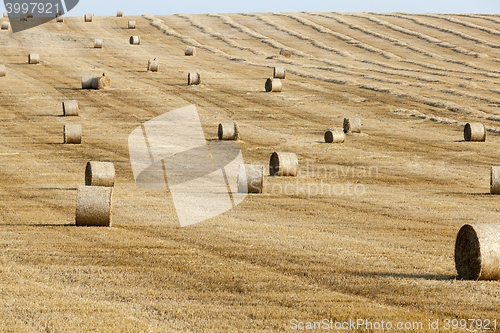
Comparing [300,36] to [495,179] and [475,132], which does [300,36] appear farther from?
[495,179]

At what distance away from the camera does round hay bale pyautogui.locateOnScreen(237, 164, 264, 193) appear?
22.6 m

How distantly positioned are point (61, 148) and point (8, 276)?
71.1 feet

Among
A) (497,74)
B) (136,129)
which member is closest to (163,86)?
(136,129)

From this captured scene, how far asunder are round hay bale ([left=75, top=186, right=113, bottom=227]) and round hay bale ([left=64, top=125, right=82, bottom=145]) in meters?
18.0

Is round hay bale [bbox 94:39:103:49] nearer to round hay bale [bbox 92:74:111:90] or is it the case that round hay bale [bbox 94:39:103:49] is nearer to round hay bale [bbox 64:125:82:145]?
round hay bale [bbox 92:74:111:90]

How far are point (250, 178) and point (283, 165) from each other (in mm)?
3573

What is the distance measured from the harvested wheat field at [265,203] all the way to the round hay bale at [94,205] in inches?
13.0

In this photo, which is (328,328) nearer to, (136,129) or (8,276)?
(8,276)

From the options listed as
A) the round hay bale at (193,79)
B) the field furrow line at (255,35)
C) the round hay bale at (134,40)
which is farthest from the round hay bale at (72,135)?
the round hay bale at (134,40)

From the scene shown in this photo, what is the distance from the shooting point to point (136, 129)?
131 ft

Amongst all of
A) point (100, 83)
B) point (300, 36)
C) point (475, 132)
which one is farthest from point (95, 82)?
point (300, 36)

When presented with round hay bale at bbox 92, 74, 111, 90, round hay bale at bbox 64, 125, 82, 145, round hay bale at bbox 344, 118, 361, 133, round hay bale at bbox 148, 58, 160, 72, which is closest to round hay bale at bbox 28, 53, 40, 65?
round hay bale at bbox 148, 58, 160, 72

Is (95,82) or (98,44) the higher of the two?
(98,44)

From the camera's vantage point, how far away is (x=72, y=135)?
112ft
